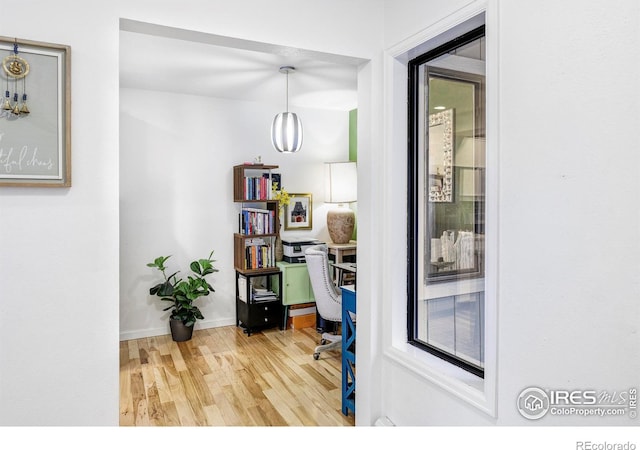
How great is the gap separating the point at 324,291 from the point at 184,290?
141 centimetres

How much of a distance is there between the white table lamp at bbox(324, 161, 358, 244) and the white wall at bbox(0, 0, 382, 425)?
3.27 metres

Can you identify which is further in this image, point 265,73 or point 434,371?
point 265,73

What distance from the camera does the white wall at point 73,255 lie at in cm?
160

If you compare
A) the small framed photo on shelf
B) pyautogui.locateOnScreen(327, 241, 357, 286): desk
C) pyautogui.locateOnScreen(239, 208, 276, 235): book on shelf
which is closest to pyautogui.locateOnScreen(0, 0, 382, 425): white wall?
pyautogui.locateOnScreen(239, 208, 276, 235): book on shelf

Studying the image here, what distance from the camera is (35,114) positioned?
1607 mm

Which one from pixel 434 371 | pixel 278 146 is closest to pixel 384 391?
pixel 434 371

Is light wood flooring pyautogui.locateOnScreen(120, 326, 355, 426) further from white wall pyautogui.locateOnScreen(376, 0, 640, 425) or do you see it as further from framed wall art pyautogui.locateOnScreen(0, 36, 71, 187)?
framed wall art pyautogui.locateOnScreen(0, 36, 71, 187)

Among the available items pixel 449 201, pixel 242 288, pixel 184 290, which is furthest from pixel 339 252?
pixel 449 201

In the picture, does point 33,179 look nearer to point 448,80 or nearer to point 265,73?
point 448,80

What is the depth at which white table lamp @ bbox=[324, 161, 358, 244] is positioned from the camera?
4973 mm

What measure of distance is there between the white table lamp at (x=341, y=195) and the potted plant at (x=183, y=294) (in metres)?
1.50

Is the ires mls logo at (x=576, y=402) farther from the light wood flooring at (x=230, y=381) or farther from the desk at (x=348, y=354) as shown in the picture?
the light wood flooring at (x=230, y=381)

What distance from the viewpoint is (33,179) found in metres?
1.60

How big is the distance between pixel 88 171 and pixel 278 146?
8.11ft
